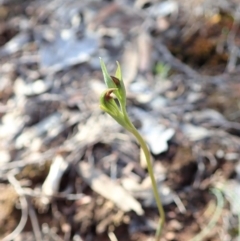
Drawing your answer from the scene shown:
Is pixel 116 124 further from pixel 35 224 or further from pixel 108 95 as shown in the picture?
pixel 108 95

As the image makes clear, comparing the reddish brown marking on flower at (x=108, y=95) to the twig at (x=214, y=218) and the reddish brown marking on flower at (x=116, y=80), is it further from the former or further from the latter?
the twig at (x=214, y=218)

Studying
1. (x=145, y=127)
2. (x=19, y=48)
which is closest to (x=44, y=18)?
(x=19, y=48)

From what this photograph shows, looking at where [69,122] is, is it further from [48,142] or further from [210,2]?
[210,2]

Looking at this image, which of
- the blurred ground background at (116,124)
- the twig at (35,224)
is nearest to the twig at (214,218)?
the blurred ground background at (116,124)

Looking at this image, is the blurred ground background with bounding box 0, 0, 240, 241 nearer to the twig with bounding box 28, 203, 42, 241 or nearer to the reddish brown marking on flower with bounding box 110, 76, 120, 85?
the twig with bounding box 28, 203, 42, 241

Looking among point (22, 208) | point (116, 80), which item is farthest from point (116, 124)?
point (116, 80)

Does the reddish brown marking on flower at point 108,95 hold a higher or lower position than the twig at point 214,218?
higher

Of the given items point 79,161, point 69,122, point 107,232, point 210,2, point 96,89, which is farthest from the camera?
point 210,2

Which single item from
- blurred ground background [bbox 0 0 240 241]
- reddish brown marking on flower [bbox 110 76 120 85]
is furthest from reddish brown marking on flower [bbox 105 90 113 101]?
blurred ground background [bbox 0 0 240 241]
